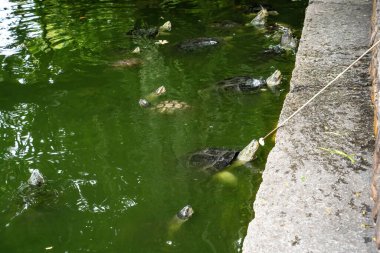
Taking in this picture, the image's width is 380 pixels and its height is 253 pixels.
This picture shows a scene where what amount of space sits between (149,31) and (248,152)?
14.0 feet

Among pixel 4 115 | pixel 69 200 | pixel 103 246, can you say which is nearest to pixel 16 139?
pixel 4 115

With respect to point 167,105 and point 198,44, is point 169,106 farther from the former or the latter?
point 198,44

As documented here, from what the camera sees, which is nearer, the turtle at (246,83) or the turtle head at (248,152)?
the turtle head at (248,152)

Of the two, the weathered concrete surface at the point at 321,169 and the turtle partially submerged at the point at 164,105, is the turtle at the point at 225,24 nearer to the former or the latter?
the weathered concrete surface at the point at 321,169

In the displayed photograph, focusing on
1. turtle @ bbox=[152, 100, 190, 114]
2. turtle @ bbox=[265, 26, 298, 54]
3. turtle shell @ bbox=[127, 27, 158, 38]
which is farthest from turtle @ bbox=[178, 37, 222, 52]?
turtle @ bbox=[152, 100, 190, 114]

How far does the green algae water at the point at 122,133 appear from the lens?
11.4 ft

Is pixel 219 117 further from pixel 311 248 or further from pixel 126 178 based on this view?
pixel 311 248

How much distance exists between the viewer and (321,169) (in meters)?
3.65

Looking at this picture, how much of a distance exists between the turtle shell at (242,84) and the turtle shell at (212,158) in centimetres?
147

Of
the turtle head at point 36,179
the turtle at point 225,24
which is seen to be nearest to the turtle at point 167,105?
the turtle head at point 36,179

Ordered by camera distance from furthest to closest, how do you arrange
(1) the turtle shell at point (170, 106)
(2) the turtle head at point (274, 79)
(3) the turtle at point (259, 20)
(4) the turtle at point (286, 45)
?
1. (3) the turtle at point (259, 20)
2. (4) the turtle at point (286, 45)
3. (2) the turtle head at point (274, 79)
4. (1) the turtle shell at point (170, 106)

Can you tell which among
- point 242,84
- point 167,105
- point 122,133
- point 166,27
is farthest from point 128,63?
point 122,133

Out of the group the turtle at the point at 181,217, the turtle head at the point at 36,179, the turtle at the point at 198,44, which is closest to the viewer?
the turtle at the point at 181,217

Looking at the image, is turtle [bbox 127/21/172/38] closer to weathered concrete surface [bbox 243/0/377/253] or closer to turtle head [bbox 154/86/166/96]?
turtle head [bbox 154/86/166/96]
